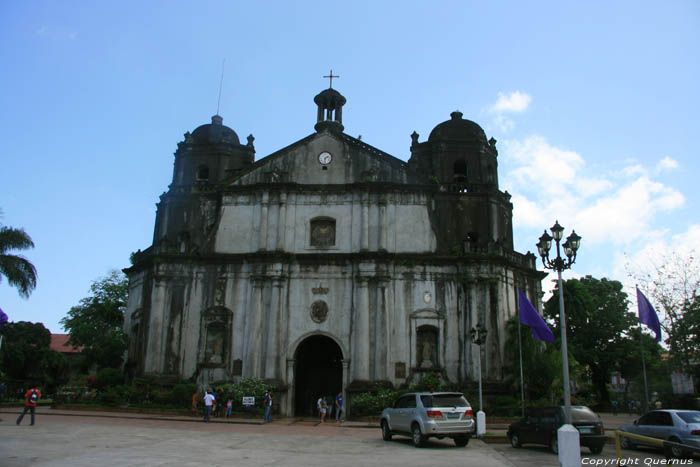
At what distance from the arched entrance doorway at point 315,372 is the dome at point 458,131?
41.9ft

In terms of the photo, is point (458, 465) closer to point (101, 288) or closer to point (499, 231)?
point (499, 231)

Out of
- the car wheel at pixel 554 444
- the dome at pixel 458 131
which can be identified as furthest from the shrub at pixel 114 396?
the dome at pixel 458 131

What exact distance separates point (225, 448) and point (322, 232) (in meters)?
16.1

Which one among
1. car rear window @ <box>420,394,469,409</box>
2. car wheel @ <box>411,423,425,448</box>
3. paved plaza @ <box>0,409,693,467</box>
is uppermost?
car rear window @ <box>420,394,469,409</box>

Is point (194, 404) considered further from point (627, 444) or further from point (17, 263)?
point (627, 444)

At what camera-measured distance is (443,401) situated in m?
16.6

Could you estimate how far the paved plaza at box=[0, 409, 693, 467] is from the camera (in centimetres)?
1238

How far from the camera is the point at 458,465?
12484mm

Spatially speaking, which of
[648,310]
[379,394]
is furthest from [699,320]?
[379,394]

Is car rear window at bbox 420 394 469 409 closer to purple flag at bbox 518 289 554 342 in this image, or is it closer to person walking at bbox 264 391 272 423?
purple flag at bbox 518 289 554 342

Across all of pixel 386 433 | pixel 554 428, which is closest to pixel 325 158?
pixel 386 433

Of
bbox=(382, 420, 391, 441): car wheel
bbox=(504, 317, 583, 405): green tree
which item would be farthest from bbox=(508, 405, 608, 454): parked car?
bbox=(504, 317, 583, 405): green tree

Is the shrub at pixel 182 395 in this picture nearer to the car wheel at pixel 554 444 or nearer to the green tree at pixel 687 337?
the car wheel at pixel 554 444

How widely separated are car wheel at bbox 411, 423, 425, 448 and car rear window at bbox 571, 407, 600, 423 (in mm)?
4115
